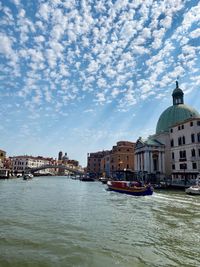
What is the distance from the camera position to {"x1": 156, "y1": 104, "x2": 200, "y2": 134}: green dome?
5725 centimetres

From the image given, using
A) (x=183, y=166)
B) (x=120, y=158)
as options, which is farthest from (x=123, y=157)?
(x=183, y=166)

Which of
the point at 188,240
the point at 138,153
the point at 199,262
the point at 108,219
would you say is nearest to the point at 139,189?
the point at 108,219

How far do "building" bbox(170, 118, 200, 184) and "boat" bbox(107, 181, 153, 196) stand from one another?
33.7ft

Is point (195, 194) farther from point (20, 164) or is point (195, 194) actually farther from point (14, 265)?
point (20, 164)

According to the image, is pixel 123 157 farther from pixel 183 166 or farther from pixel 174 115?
pixel 183 166

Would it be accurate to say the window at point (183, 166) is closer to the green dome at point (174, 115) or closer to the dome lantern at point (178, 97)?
the green dome at point (174, 115)

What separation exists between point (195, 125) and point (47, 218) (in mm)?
36594

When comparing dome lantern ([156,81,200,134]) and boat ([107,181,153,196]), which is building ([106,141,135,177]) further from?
boat ([107,181,153,196])

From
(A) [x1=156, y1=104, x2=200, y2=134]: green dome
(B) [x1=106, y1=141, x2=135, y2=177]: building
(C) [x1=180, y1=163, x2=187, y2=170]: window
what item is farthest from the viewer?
(B) [x1=106, y1=141, x2=135, y2=177]: building

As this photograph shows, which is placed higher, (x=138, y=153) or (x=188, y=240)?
(x=138, y=153)

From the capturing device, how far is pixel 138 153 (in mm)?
64812

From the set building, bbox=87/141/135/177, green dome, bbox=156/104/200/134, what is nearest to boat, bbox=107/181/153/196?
green dome, bbox=156/104/200/134

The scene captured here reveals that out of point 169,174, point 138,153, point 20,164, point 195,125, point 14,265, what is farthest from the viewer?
point 20,164

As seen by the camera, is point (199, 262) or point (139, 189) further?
point (139, 189)
